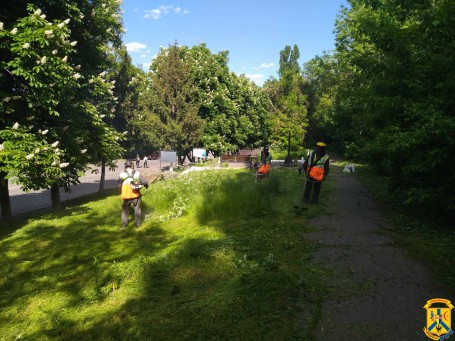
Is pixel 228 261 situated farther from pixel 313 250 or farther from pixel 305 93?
pixel 305 93

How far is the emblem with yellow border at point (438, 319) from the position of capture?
123 inches

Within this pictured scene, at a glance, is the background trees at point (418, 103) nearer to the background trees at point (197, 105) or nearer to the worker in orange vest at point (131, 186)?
the worker in orange vest at point (131, 186)

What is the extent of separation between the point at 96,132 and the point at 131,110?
1622 cm

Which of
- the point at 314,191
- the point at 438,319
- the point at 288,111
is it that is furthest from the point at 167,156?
the point at 288,111

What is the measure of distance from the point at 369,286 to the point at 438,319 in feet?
2.81

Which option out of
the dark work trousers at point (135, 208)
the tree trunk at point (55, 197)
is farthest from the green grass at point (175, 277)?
the tree trunk at point (55, 197)

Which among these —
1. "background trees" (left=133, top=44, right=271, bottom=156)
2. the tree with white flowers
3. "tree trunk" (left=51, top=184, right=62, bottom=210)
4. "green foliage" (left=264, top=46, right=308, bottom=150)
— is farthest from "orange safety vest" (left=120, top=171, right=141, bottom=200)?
"green foliage" (left=264, top=46, right=308, bottom=150)

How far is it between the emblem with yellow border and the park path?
0.22ft

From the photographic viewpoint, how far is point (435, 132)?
554 centimetres

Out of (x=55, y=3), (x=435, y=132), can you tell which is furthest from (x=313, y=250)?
(x=55, y=3)

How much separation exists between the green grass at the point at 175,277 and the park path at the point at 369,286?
0.24 m

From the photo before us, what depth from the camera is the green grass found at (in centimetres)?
352

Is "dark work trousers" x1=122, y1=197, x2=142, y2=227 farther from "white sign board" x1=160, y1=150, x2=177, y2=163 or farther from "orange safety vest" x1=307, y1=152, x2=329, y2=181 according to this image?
"white sign board" x1=160, y1=150, x2=177, y2=163

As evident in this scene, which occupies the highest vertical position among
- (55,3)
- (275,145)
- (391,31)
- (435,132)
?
(55,3)
